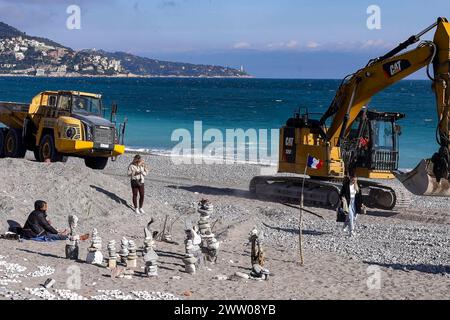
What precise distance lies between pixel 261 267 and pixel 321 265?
195 cm

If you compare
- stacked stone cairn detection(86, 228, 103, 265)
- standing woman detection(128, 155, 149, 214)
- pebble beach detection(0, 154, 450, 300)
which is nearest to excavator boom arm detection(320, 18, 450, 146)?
pebble beach detection(0, 154, 450, 300)

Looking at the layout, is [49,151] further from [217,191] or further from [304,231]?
[304,231]

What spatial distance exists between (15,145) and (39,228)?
42.3ft

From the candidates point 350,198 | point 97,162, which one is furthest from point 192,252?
point 97,162

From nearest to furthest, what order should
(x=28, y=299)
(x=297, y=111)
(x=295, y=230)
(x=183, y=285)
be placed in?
(x=28, y=299)
(x=183, y=285)
(x=295, y=230)
(x=297, y=111)

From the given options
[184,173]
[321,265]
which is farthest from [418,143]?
[321,265]

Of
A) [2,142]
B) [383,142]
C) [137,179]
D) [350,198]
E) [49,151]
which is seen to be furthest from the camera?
[2,142]

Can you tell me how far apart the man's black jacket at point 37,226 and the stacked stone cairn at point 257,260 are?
4.20 metres

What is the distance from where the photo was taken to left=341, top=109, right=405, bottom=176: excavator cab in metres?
23.9

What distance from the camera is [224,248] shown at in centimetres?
1698

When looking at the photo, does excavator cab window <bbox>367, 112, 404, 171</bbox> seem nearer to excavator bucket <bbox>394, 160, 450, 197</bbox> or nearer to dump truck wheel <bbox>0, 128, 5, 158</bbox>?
excavator bucket <bbox>394, 160, 450, 197</bbox>

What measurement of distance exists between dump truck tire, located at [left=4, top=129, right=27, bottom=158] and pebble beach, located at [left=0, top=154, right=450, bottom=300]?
567 centimetres
